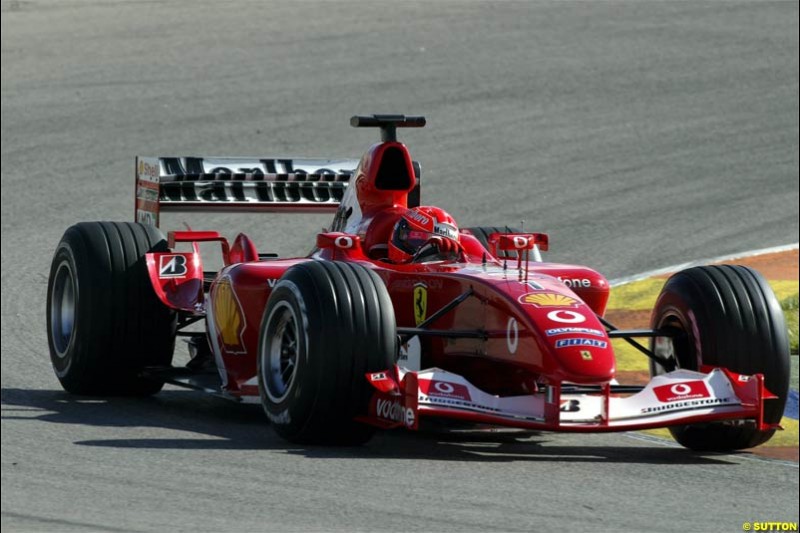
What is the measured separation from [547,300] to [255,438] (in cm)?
179

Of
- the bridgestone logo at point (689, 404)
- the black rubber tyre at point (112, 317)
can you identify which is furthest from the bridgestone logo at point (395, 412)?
the black rubber tyre at point (112, 317)

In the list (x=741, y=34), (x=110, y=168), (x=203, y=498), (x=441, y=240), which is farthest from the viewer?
(x=741, y=34)

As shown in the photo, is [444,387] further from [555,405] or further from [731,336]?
[731,336]

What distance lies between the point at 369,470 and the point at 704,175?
14311 millimetres

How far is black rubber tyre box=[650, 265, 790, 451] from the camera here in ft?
29.9

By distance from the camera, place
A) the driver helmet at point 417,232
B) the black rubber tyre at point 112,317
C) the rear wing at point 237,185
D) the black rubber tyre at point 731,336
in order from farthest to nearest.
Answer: the rear wing at point 237,185 < the black rubber tyre at point 112,317 < the driver helmet at point 417,232 < the black rubber tyre at point 731,336

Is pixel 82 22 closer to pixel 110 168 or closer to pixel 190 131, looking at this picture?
pixel 190 131

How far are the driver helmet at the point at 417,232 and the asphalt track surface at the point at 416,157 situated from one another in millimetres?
1217

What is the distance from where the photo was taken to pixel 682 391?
8766 mm

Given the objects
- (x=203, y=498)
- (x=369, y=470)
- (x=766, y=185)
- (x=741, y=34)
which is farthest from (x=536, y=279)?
(x=741, y=34)

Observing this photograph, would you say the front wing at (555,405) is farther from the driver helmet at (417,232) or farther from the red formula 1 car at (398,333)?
the driver helmet at (417,232)

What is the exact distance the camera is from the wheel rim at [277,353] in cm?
914

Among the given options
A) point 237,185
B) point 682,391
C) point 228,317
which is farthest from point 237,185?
point 682,391

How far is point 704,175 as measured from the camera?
2164 centimetres
